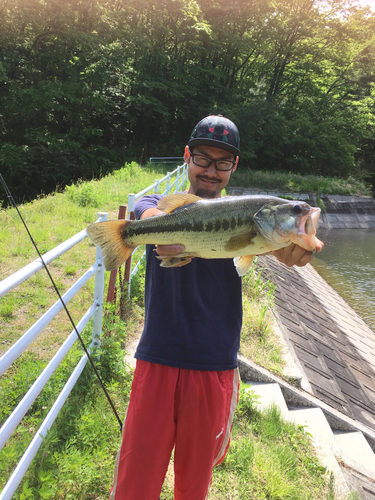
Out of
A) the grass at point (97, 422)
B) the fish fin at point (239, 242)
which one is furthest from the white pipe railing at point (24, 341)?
the fish fin at point (239, 242)

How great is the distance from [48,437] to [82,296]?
2664 millimetres

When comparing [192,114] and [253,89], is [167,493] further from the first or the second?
[253,89]

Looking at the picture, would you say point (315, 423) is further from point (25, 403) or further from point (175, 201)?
point (175, 201)

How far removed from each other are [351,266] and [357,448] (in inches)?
508

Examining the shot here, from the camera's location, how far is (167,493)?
2.63 metres

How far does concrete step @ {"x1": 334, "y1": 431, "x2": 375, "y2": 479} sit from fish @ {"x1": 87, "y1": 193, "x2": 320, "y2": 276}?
3.89 metres

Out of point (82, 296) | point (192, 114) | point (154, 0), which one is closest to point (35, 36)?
point (154, 0)

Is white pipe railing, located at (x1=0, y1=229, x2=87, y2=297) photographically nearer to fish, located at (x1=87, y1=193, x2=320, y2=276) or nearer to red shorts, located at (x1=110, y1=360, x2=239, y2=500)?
fish, located at (x1=87, y1=193, x2=320, y2=276)

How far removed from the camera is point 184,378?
6.19ft

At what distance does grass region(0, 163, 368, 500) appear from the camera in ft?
8.04

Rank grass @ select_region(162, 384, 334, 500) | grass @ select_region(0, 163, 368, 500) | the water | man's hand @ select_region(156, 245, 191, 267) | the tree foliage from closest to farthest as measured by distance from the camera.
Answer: man's hand @ select_region(156, 245, 191, 267)
grass @ select_region(0, 163, 368, 500)
grass @ select_region(162, 384, 334, 500)
the water
the tree foliage

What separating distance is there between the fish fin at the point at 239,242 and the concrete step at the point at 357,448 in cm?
390

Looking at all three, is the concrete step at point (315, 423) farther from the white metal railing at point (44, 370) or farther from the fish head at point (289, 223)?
the fish head at point (289, 223)

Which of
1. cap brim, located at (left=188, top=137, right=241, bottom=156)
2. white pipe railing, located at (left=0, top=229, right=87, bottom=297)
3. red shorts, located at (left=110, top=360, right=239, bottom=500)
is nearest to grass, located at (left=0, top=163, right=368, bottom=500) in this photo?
red shorts, located at (left=110, top=360, right=239, bottom=500)
